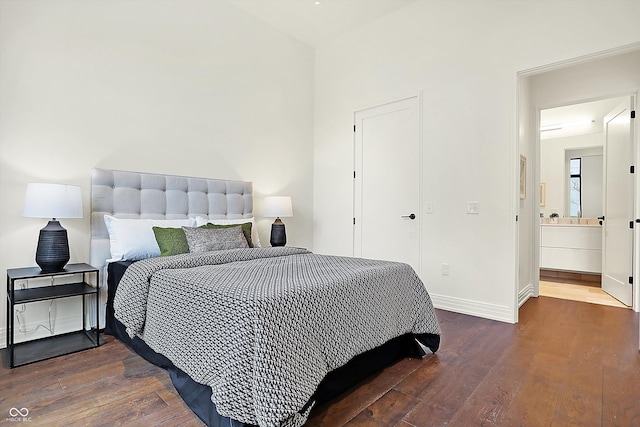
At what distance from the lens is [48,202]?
2330 millimetres

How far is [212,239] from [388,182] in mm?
2177

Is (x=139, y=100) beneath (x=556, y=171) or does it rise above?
above

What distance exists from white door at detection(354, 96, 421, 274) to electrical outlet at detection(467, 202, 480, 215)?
21.4 inches

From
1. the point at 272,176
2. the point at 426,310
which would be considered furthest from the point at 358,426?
the point at 272,176

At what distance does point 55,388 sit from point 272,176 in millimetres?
2926

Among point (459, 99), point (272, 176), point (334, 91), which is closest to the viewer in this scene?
point (459, 99)

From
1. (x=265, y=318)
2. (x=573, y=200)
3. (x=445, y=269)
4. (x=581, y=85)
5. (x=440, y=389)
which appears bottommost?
(x=440, y=389)

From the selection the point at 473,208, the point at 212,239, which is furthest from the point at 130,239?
the point at 473,208

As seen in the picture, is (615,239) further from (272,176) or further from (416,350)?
(272,176)

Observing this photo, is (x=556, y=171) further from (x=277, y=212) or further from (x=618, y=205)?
(x=277, y=212)

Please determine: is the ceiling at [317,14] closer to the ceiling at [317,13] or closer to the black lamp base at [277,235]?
the ceiling at [317,13]

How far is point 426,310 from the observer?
2.31 meters

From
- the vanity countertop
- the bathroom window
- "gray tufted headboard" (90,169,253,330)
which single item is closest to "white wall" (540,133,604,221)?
the bathroom window

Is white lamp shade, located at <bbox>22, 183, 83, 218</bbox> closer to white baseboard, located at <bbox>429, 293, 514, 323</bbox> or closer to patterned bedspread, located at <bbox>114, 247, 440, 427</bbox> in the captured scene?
patterned bedspread, located at <bbox>114, 247, 440, 427</bbox>
